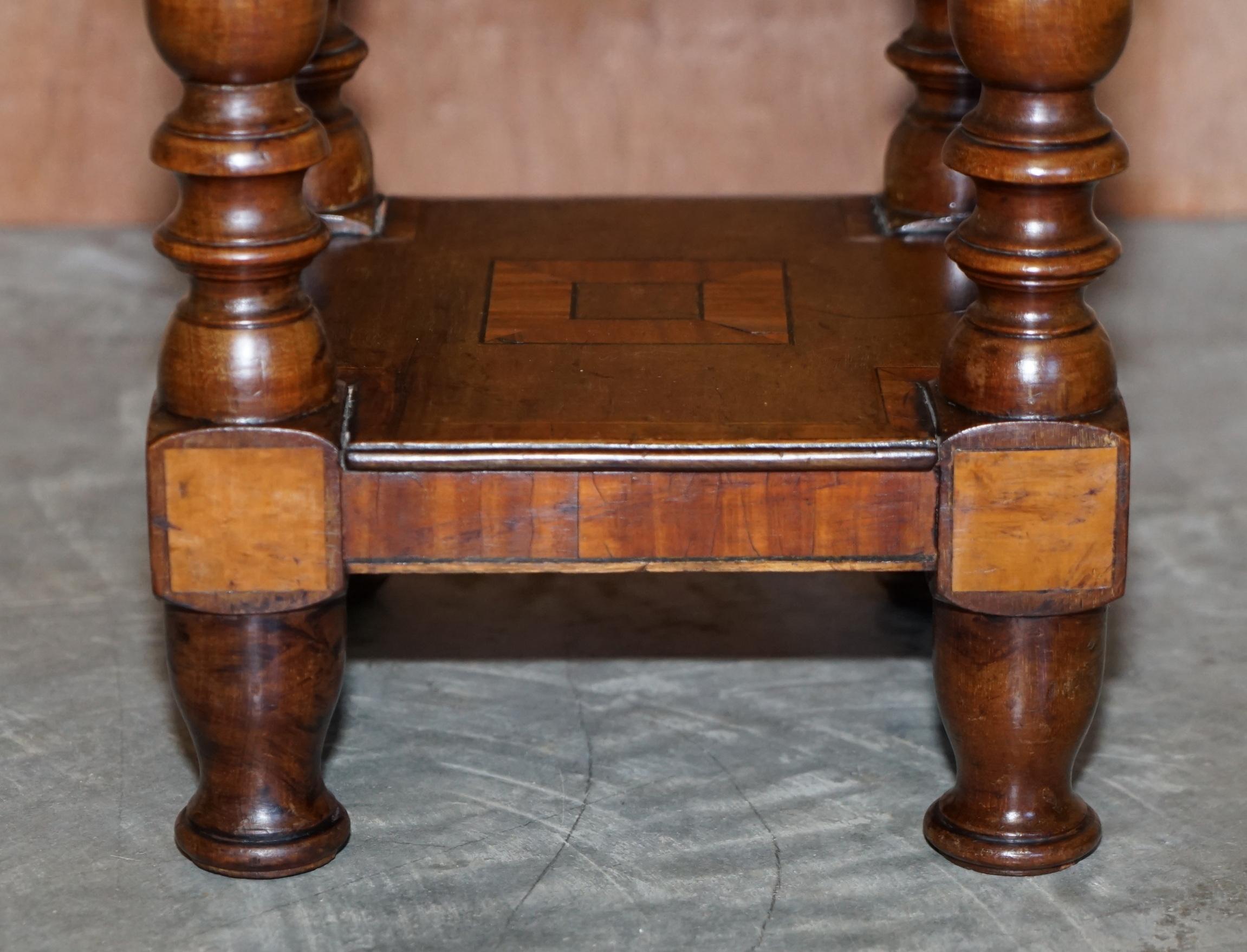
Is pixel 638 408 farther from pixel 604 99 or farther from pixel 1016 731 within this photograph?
pixel 604 99

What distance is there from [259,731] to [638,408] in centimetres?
35

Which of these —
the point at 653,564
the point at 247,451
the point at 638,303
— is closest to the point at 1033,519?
the point at 653,564

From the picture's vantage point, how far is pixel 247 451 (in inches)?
54.7

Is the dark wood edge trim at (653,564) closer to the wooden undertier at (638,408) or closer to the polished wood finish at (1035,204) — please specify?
the wooden undertier at (638,408)

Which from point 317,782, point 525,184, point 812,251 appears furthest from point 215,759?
point 525,184

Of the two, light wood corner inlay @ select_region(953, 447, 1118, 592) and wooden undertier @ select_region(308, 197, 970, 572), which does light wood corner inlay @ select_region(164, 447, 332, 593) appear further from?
light wood corner inlay @ select_region(953, 447, 1118, 592)

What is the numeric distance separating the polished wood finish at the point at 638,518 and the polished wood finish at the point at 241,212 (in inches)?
3.7

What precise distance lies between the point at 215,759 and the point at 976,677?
539 mm

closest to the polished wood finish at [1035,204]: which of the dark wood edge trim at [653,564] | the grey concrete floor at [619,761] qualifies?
the dark wood edge trim at [653,564]

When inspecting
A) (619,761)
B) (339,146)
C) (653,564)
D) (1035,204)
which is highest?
(1035,204)

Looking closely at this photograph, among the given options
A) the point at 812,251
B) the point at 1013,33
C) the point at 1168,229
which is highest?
the point at 1013,33

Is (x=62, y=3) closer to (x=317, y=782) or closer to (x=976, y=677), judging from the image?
(x=317, y=782)

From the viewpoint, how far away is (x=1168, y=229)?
3160 mm

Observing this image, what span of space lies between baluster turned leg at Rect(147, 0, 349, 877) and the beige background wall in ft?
5.49
